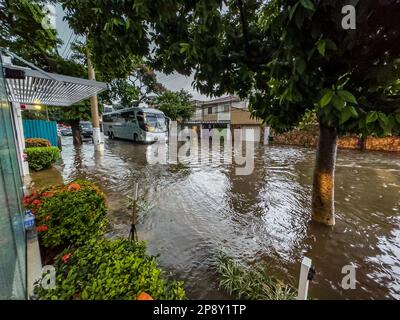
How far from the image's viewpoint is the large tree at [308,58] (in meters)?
1.76

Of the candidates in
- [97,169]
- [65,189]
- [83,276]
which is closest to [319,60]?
[83,276]

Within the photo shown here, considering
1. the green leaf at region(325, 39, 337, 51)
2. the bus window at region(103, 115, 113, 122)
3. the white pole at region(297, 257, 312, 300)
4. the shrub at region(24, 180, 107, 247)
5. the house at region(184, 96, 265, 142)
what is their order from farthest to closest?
the house at region(184, 96, 265, 142)
the bus window at region(103, 115, 113, 122)
the shrub at region(24, 180, 107, 247)
the green leaf at region(325, 39, 337, 51)
the white pole at region(297, 257, 312, 300)

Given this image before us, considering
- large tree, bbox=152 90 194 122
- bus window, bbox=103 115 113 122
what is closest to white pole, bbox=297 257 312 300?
large tree, bbox=152 90 194 122

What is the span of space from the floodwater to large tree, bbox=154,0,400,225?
1907 millimetres

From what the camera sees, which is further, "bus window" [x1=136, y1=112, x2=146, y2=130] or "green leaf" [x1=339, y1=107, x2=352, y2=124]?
"bus window" [x1=136, y1=112, x2=146, y2=130]

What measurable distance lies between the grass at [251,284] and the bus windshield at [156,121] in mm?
14534

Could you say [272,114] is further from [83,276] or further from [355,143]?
[355,143]

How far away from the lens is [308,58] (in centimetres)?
184

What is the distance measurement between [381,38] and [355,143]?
1602cm

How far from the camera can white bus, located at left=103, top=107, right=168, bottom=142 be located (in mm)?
16078

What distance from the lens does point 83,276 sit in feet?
4.63

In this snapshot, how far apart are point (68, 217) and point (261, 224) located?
344 centimetres

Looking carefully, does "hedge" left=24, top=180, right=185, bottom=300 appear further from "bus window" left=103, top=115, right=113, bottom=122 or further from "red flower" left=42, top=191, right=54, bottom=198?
"bus window" left=103, top=115, right=113, bottom=122

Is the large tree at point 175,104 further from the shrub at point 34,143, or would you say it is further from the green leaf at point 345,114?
the green leaf at point 345,114
